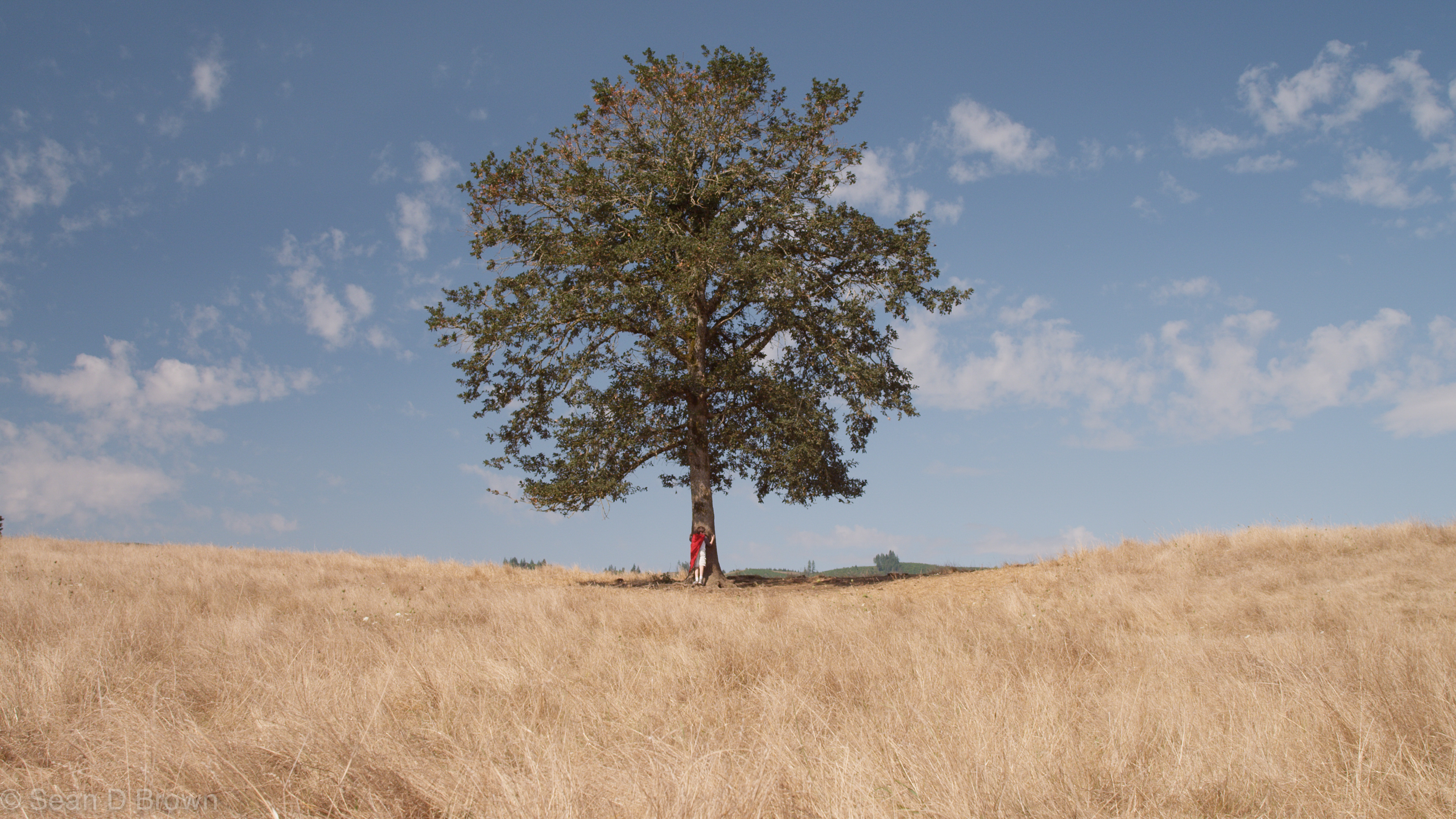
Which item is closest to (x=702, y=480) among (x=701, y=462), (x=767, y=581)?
(x=701, y=462)

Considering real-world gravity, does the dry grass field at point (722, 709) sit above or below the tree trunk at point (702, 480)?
below

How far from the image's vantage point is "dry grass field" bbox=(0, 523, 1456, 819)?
3.70 meters

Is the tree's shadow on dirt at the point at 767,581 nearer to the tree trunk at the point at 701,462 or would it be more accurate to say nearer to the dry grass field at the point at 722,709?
the tree trunk at the point at 701,462

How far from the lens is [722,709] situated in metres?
5.23

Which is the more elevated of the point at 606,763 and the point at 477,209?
the point at 477,209

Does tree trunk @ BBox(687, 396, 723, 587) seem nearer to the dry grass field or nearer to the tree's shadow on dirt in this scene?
the tree's shadow on dirt

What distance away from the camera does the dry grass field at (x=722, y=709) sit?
370cm

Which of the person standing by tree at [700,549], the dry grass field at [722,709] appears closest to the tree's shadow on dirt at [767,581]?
the person standing by tree at [700,549]

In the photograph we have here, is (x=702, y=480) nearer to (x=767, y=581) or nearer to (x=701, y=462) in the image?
(x=701, y=462)

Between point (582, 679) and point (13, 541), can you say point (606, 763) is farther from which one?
point (13, 541)

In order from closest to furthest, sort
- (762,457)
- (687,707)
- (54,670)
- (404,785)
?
(404,785), (687,707), (54,670), (762,457)

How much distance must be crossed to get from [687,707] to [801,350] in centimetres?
1439

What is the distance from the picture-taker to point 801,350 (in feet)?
62.5

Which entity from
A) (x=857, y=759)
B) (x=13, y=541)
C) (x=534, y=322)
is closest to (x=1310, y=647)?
(x=857, y=759)
